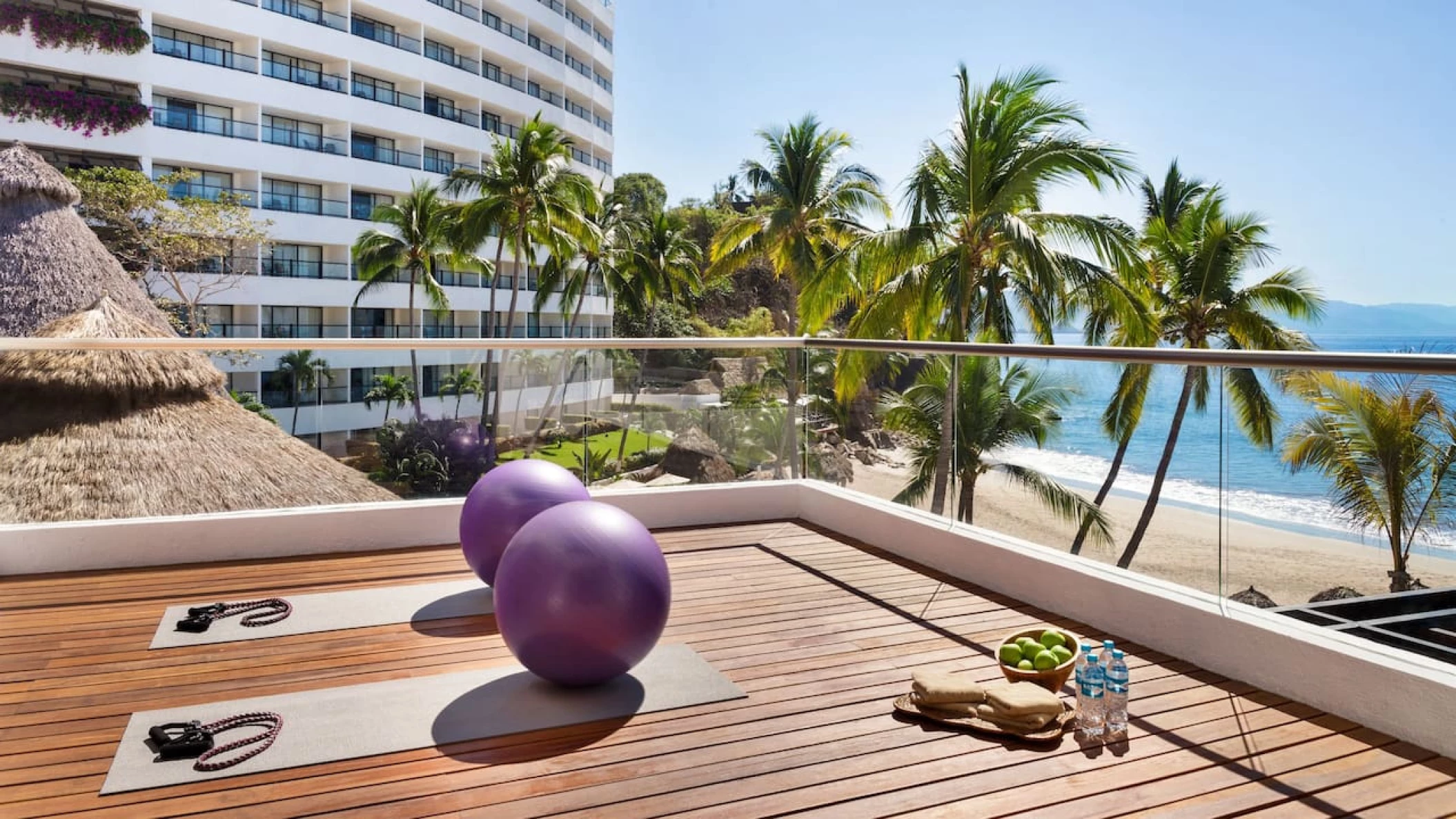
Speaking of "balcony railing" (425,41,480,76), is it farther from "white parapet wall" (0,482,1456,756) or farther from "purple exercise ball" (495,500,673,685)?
"purple exercise ball" (495,500,673,685)

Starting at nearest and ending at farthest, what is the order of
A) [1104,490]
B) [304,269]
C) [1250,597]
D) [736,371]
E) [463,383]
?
[1250,597] < [1104,490] < [463,383] < [736,371] < [304,269]

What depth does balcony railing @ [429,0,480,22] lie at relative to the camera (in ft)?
136

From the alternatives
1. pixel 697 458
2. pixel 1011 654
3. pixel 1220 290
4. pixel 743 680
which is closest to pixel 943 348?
pixel 1011 654

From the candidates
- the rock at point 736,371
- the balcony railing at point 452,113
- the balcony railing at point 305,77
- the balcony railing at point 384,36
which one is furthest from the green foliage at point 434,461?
the balcony railing at point 452,113

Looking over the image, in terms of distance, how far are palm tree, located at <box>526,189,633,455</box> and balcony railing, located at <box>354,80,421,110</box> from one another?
8.47m

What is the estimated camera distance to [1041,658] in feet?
11.4

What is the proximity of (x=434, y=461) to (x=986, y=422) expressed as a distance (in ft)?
10.6

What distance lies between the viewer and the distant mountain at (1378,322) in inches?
4355

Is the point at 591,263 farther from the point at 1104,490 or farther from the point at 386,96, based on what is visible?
the point at 1104,490

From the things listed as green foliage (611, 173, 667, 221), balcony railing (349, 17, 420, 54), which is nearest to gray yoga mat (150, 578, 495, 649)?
balcony railing (349, 17, 420, 54)

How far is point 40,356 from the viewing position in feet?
35.4

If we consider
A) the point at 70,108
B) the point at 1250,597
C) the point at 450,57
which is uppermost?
the point at 450,57

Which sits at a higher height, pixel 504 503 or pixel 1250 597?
pixel 504 503

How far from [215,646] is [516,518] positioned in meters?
1.27
